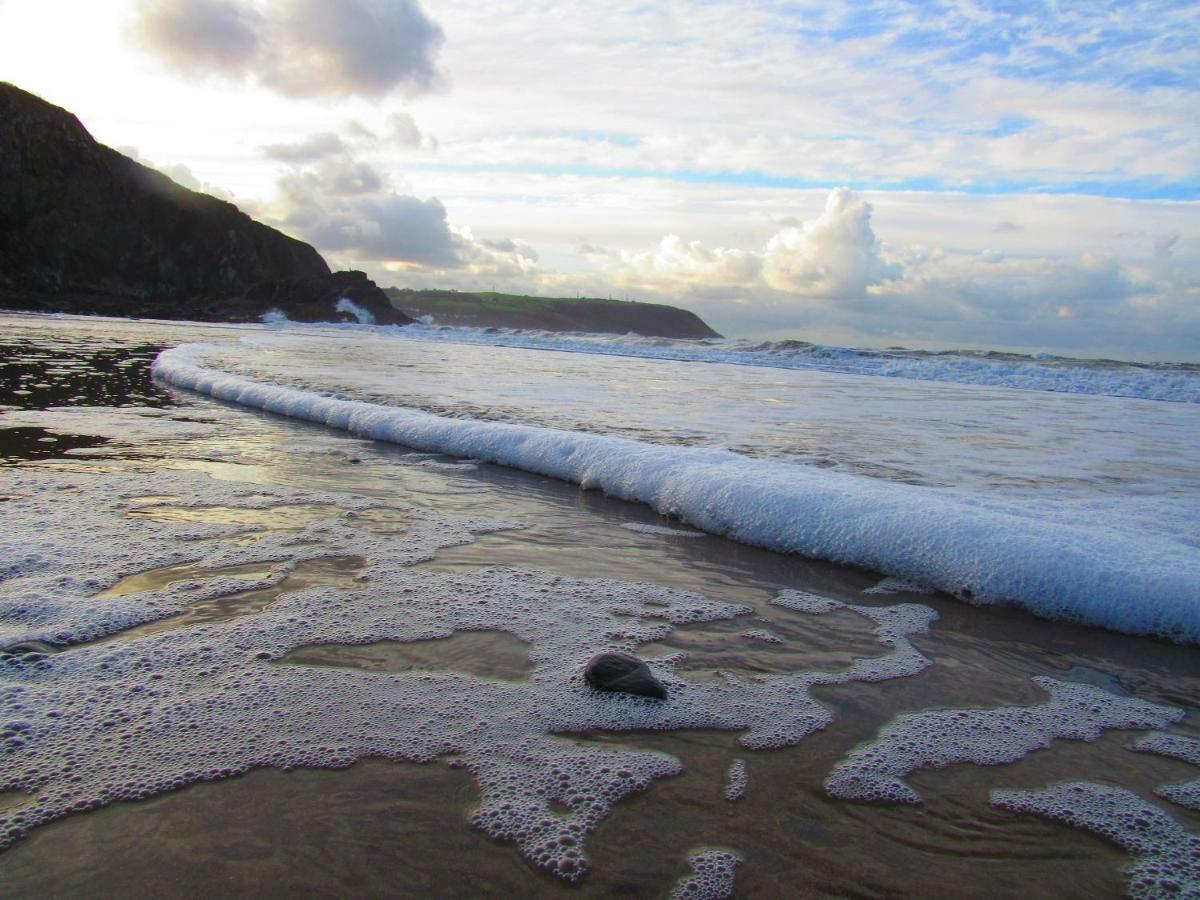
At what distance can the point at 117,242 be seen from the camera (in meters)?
71.1

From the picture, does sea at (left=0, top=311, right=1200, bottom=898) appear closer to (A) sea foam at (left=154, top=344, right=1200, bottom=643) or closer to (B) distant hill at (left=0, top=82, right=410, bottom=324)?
(A) sea foam at (left=154, top=344, right=1200, bottom=643)

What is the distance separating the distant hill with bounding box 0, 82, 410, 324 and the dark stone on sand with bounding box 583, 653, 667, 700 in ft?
191

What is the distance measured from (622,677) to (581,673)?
0.60ft

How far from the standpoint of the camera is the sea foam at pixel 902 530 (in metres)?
3.54

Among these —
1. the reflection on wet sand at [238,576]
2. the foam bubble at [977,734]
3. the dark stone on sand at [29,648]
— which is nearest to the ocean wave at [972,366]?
the foam bubble at [977,734]

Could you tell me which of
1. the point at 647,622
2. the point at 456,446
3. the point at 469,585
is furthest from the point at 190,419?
the point at 647,622

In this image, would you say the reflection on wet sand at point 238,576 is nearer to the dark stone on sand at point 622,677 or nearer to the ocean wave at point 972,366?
the dark stone on sand at point 622,677

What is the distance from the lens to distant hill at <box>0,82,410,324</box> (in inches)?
2424

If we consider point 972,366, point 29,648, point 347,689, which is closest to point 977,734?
point 347,689

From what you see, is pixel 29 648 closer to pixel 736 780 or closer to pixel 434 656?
pixel 434 656

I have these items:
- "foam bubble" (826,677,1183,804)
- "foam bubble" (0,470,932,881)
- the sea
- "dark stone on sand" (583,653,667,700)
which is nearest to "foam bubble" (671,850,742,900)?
the sea

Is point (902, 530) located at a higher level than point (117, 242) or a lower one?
lower

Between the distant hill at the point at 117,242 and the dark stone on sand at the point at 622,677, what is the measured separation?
58165 mm

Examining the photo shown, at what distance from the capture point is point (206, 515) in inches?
170
